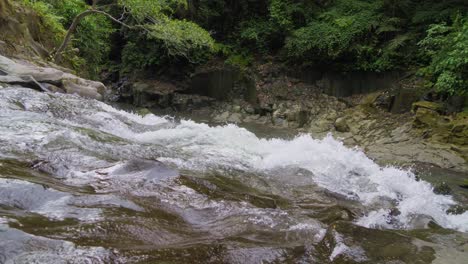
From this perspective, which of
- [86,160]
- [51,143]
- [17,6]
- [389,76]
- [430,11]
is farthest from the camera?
[389,76]

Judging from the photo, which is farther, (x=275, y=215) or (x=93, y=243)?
(x=275, y=215)

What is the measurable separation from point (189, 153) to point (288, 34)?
45.3 ft

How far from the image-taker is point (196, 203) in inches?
162

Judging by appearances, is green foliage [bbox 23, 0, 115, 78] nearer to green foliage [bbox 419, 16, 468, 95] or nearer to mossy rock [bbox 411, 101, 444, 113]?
mossy rock [bbox 411, 101, 444, 113]

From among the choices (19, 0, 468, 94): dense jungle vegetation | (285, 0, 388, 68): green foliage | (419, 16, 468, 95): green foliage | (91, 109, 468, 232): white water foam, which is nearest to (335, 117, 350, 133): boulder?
(19, 0, 468, 94): dense jungle vegetation

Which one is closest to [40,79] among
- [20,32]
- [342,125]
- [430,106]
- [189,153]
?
[20,32]

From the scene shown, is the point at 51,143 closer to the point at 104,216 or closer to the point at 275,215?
the point at 104,216

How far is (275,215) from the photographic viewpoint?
397 cm

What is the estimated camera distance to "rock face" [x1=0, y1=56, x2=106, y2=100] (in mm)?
9305

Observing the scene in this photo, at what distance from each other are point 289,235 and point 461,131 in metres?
8.79

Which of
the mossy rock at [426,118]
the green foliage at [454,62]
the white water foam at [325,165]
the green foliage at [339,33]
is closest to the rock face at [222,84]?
the green foliage at [339,33]

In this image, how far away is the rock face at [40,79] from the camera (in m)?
9.30

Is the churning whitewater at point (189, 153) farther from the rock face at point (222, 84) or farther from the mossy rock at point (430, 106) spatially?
the rock face at point (222, 84)

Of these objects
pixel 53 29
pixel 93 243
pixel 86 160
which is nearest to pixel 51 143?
pixel 86 160
